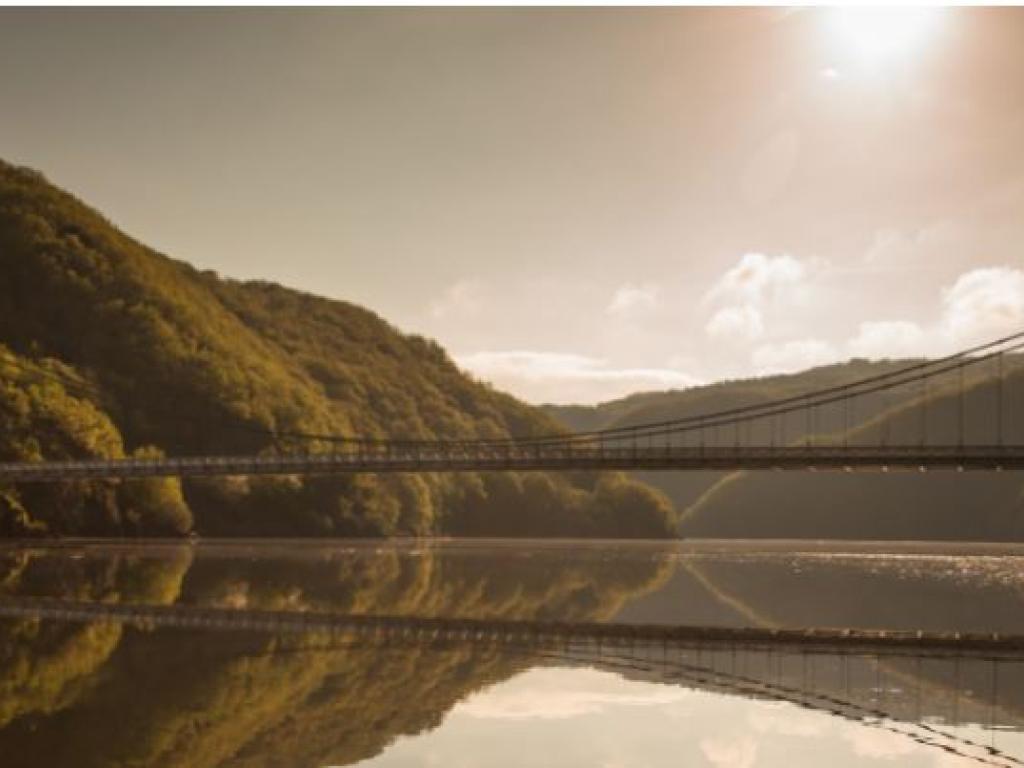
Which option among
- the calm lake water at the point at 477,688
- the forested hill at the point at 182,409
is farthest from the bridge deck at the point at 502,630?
the forested hill at the point at 182,409

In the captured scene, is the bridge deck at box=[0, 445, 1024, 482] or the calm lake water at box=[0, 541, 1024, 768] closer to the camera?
the calm lake water at box=[0, 541, 1024, 768]

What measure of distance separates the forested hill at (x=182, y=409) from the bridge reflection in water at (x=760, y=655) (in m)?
60.3

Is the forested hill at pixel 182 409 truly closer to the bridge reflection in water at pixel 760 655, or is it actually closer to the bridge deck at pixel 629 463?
the bridge deck at pixel 629 463

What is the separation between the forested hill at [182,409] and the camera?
100 metres

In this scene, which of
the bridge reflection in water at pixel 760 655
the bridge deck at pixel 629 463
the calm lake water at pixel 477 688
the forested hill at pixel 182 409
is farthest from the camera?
the forested hill at pixel 182 409

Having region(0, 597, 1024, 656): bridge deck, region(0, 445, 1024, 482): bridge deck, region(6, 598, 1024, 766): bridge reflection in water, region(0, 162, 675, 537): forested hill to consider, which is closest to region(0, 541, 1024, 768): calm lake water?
region(6, 598, 1024, 766): bridge reflection in water

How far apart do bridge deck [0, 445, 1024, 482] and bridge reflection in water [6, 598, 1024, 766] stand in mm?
38196

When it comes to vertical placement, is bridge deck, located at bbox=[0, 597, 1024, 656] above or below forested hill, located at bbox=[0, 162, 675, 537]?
below

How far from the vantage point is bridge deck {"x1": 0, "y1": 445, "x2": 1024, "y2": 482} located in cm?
7250

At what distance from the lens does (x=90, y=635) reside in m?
30.3

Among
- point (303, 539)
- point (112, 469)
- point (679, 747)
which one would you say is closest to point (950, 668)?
point (679, 747)

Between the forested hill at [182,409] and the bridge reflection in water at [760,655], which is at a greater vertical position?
the forested hill at [182,409]

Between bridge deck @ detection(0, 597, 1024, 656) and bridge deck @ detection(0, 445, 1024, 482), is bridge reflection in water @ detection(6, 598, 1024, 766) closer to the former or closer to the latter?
bridge deck @ detection(0, 597, 1024, 656)

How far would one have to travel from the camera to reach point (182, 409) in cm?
12775
